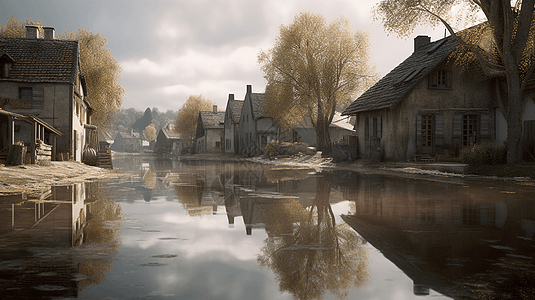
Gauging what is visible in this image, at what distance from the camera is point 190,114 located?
76.8m

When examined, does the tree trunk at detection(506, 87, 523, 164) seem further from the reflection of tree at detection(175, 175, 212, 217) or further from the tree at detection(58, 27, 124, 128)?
the tree at detection(58, 27, 124, 128)

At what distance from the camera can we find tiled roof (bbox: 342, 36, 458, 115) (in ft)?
74.2

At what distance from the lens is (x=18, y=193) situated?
10359mm

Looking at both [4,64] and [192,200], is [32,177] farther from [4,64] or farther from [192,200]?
[4,64]

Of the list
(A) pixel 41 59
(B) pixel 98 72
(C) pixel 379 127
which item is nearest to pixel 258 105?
(B) pixel 98 72

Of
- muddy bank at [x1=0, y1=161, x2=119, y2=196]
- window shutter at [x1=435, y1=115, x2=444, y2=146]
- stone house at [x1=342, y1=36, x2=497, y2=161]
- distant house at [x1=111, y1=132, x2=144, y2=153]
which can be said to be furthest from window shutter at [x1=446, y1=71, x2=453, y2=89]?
distant house at [x1=111, y1=132, x2=144, y2=153]

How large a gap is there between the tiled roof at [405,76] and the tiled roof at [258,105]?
17.7 m

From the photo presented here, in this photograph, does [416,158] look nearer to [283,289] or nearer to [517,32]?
[517,32]

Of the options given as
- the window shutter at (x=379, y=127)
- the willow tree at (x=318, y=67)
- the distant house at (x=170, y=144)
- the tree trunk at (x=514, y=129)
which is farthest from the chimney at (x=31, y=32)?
the distant house at (x=170, y=144)

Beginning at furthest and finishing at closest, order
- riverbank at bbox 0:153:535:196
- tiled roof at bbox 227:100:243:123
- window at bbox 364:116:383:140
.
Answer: tiled roof at bbox 227:100:243:123 → window at bbox 364:116:383:140 → riverbank at bbox 0:153:535:196

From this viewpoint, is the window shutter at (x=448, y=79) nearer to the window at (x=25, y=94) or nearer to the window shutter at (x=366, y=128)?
the window shutter at (x=366, y=128)

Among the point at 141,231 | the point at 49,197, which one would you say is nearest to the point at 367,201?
the point at 141,231

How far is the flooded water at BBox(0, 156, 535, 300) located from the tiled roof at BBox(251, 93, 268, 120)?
36253mm

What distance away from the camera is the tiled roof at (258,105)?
45.0 m
